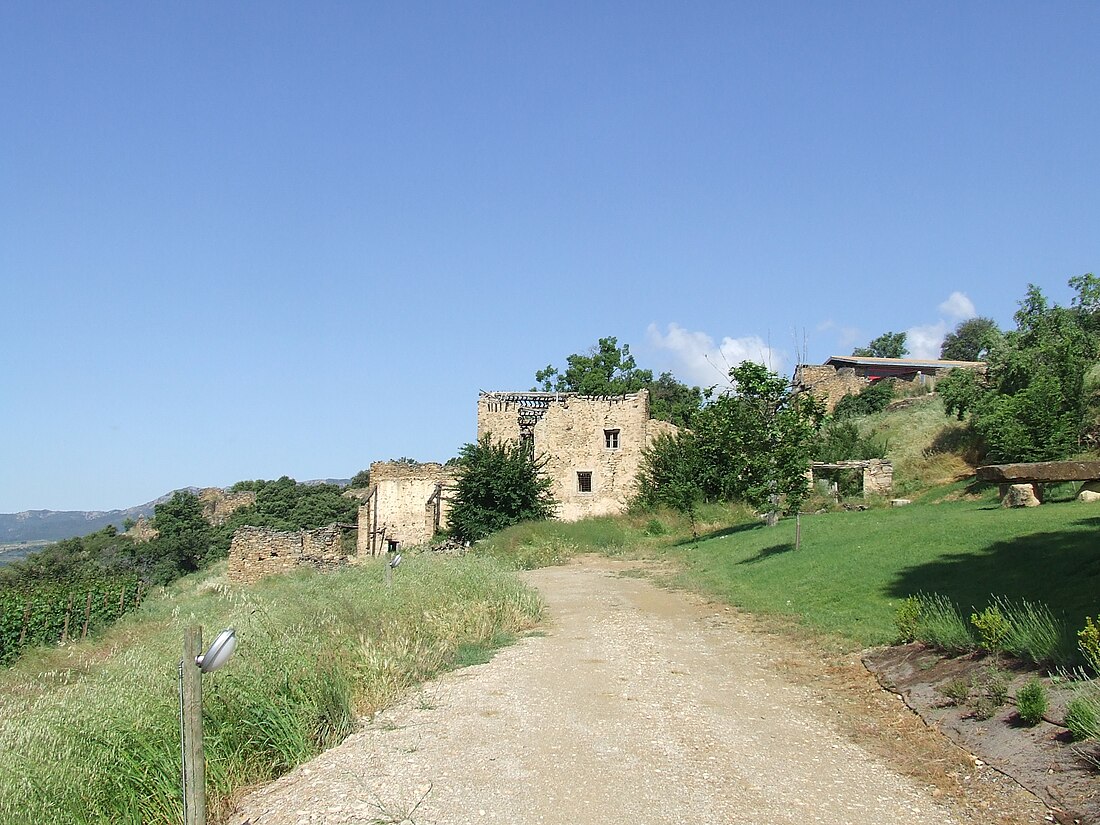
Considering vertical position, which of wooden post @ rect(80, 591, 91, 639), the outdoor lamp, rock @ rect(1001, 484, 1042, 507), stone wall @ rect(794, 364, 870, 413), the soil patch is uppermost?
stone wall @ rect(794, 364, 870, 413)

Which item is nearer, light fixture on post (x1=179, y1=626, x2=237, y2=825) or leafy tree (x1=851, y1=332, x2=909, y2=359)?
light fixture on post (x1=179, y1=626, x2=237, y2=825)

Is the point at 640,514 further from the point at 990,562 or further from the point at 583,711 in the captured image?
the point at 583,711

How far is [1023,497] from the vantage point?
61.0 feet

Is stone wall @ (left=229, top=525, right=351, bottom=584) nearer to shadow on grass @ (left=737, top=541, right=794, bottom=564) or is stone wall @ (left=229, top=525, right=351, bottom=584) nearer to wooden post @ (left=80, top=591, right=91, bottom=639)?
wooden post @ (left=80, top=591, right=91, bottom=639)

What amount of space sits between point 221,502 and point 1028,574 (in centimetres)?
5073

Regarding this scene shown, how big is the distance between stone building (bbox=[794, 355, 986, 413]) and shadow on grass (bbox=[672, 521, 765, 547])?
11492 mm

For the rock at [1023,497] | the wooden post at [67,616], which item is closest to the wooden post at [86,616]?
the wooden post at [67,616]

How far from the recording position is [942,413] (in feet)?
114

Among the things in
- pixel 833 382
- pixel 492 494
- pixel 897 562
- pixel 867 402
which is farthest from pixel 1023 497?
pixel 833 382

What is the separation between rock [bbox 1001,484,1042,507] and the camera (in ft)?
60.6

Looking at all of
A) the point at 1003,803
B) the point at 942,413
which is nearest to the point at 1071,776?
the point at 1003,803

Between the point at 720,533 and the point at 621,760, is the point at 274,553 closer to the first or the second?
the point at 720,533

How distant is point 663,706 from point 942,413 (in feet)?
98.7

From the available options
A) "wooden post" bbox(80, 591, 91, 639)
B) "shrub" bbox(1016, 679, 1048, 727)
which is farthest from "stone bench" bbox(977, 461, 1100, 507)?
"wooden post" bbox(80, 591, 91, 639)
